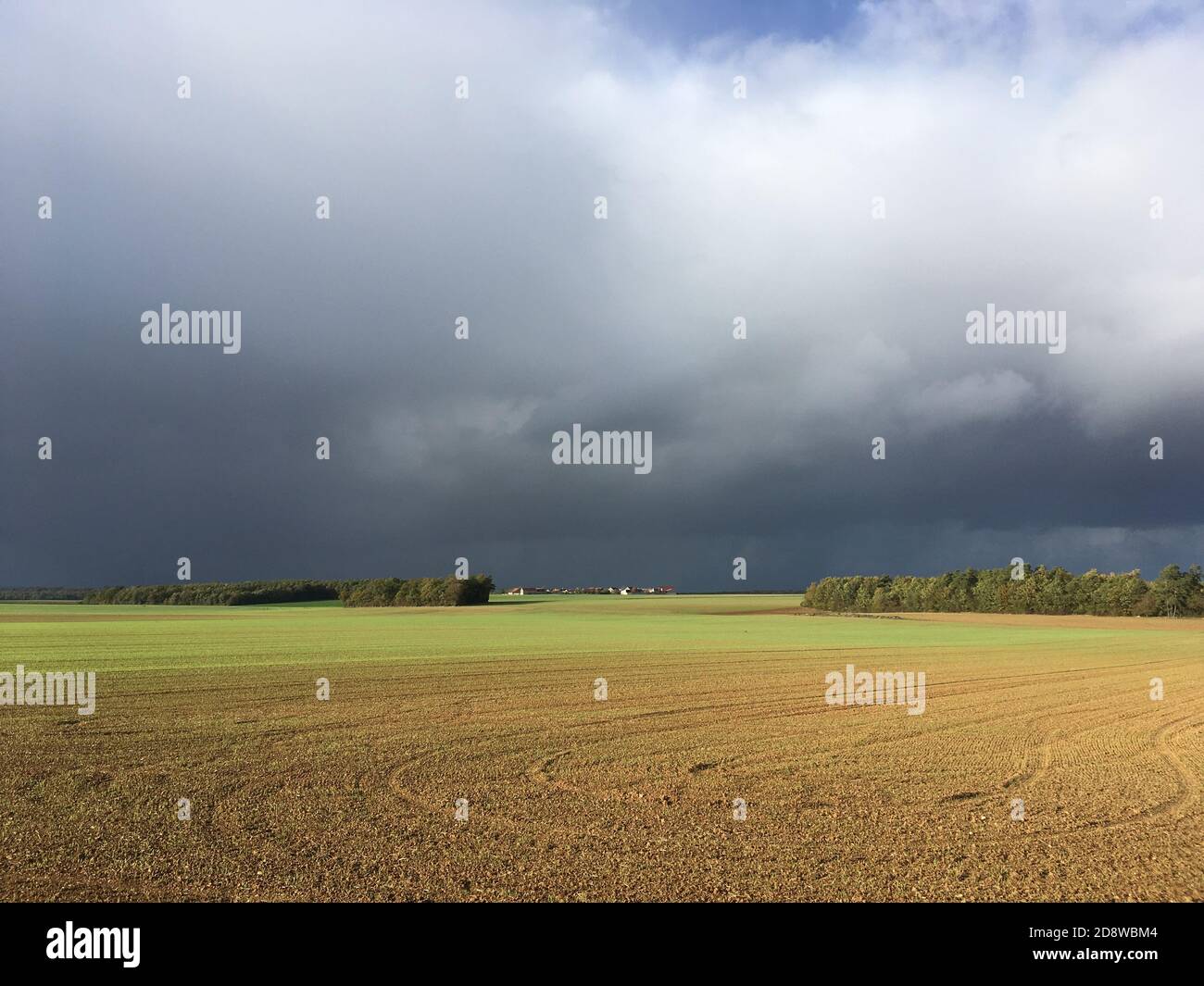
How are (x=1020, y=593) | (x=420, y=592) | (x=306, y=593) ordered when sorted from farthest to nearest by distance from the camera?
(x=306, y=593)
(x=420, y=592)
(x=1020, y=593)

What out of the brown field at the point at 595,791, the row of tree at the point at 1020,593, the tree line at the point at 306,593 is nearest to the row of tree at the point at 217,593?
the tree line at the point at 306,593

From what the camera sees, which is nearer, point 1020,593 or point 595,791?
point 595,791

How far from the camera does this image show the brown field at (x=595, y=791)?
1093 cm

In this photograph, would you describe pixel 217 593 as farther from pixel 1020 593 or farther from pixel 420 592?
pixel 1020 593

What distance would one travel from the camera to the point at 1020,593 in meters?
149

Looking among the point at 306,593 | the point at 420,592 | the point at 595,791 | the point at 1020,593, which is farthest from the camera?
the point at 306,593

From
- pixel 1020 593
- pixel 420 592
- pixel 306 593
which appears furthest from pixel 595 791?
pixel 306 593

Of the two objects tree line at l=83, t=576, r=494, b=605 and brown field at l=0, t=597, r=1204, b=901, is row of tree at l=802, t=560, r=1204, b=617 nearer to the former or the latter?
tree line at l=83, t=576, r=494, b=605

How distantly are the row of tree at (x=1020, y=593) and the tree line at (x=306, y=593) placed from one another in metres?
Answer: 74.8

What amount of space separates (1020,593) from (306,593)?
152 metres
